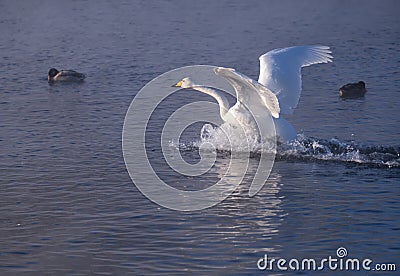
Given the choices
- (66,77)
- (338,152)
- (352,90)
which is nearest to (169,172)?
(338,152)

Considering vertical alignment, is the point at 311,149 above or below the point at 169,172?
above

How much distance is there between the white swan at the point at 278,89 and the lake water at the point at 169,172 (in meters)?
0.60

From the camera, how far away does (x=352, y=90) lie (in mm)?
20750

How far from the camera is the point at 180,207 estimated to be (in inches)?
494

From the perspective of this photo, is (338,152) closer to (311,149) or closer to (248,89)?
(311,149)

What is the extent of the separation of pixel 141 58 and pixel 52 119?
8.59 metres

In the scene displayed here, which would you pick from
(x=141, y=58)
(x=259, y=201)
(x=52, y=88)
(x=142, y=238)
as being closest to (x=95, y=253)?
(x=142, y=238)

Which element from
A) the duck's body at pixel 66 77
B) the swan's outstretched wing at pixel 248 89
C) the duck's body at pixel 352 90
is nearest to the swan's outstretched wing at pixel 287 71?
the swan's outstretched wing at pixel 248 89

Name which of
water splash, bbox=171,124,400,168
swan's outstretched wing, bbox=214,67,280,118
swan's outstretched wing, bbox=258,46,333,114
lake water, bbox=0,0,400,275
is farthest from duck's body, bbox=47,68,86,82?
swan's outstretched wing, bbox=214,67,280,118

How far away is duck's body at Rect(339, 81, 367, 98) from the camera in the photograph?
2075 cm

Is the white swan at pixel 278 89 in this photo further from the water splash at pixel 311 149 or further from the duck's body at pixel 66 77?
the duck's body at pixel 66 77

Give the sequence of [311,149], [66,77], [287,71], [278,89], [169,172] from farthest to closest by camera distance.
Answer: [66,77] < [287,71] < [278,89] < [311,149] < [169,172]

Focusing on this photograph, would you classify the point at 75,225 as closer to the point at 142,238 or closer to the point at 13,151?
the point at 142,238

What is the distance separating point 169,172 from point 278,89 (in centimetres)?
267
